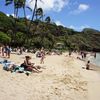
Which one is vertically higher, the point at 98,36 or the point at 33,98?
the point at 98,36

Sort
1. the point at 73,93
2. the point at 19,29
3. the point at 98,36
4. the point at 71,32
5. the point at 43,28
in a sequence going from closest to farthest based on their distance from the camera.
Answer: the point at 73,93, the point at 19,29, the point at 43,28, the point at 71,32, the point at 98,36

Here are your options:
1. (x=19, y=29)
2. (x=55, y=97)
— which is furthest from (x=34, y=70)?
(x=19, y=29)

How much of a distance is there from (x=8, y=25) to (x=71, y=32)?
9083 cm

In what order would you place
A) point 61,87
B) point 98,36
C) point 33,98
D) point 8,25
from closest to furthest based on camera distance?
1. point 33,98
2. point 61,87
3. point 8,25
4. point 98,36

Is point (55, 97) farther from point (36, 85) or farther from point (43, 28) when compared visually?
point (43, 28)

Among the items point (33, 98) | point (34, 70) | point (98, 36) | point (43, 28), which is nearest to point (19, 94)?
point (33, 98)

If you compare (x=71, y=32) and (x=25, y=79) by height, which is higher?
(x=71, y=32)

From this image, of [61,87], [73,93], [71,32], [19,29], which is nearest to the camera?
[73,93]

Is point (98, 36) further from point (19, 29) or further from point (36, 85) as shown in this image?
point (36, 85)

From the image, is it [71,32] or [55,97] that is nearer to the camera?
[55,97]

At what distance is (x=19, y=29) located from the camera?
8088 centimetres

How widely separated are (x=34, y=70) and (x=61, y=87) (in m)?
3.93

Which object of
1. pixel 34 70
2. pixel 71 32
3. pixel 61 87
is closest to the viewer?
pixel 61 87

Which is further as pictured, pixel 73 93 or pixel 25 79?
pixel 25 79
